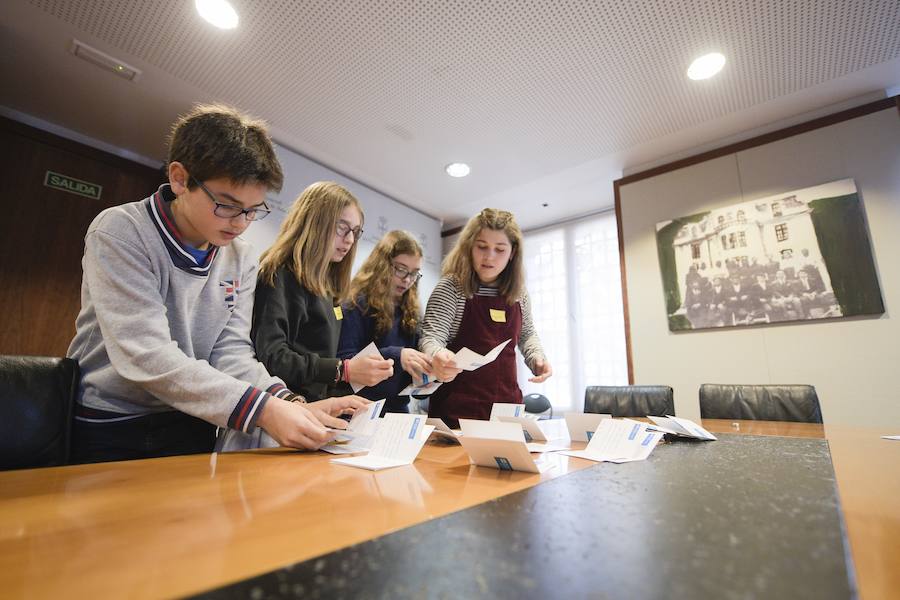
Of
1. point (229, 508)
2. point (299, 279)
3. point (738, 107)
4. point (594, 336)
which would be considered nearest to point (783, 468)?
point (229, 508)

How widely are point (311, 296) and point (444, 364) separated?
1.50ft

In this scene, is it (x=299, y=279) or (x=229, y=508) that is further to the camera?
(x=299, y=279)

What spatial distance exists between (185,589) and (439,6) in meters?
2.25

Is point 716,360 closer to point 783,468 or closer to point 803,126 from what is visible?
point 803,126

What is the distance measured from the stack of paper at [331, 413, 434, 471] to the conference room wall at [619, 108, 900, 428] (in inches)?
106

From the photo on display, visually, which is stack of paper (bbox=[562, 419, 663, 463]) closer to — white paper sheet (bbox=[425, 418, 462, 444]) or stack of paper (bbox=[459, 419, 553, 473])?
stack of paper (bbox=[459, 419, 553, 473])

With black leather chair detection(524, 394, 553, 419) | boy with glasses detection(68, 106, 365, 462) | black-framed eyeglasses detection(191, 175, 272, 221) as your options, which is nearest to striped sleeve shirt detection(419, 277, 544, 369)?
boy with glasses detection(68, 106, 365, 462)

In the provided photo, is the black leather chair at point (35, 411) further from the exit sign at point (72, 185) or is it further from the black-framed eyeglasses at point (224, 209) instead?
the exit sign at point (72, 185)

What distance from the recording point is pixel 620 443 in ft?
2.56

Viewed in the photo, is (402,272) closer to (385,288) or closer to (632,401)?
(385,288)

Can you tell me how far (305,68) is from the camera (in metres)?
2.33

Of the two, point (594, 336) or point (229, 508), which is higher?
point (594, 336)

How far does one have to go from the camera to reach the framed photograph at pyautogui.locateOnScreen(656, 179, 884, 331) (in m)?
2.44

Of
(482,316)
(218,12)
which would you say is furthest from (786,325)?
(218,12)
